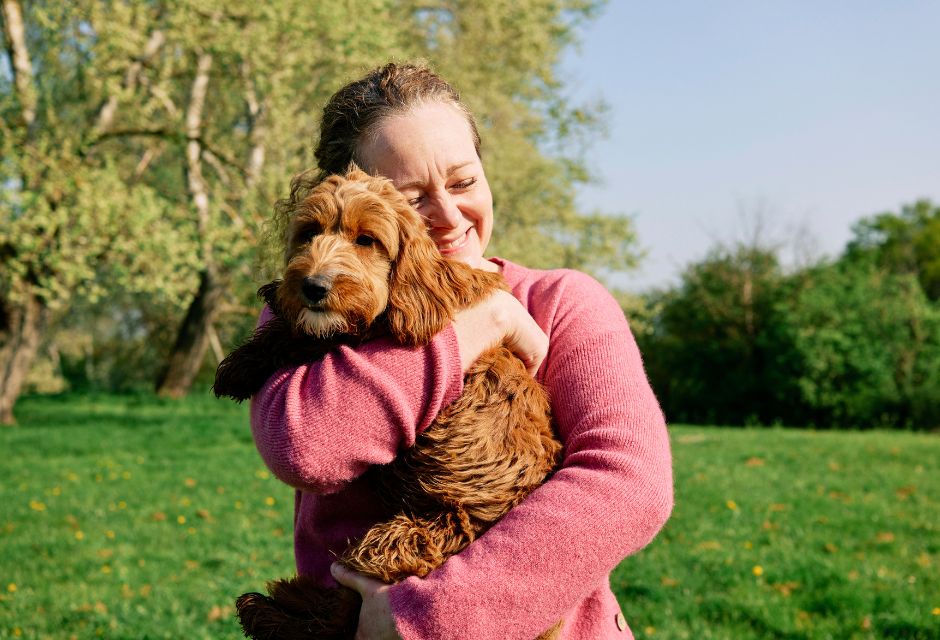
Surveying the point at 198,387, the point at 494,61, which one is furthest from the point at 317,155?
the point at 198,387

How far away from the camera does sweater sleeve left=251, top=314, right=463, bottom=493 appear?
6.02ft

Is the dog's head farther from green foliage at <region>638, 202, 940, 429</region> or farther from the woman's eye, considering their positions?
green foliage at <region>638, 202, 940, 429</region>

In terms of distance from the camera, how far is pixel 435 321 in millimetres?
2008

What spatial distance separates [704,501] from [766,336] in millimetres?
19923

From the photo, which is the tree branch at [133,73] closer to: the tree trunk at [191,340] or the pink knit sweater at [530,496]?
the tree trunk at [191,340]

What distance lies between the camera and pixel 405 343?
196 cm

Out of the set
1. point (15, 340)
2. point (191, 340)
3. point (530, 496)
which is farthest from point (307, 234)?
point (191, 340)

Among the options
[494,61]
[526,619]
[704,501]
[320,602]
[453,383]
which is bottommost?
[704,501]

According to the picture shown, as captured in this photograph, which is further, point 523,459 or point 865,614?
point 865,614

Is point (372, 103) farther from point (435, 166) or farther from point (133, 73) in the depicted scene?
point (133, 73)

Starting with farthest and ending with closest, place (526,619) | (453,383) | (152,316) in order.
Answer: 1. (152,316)
2. (453,383)
3. (526,619)

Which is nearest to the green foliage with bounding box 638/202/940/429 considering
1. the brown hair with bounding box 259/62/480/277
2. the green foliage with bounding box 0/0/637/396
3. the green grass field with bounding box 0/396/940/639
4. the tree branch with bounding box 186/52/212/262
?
the green foliage with bounding box 0/0/637/396

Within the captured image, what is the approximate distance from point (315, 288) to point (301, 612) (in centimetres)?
80

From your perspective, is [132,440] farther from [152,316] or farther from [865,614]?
[152,316]
